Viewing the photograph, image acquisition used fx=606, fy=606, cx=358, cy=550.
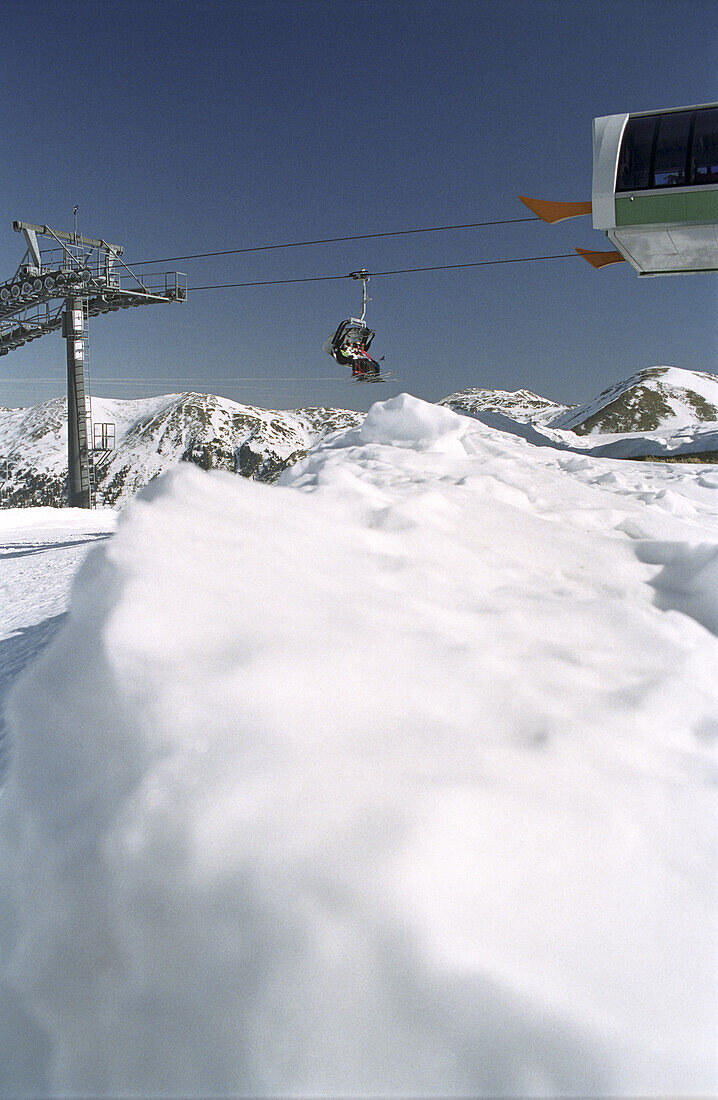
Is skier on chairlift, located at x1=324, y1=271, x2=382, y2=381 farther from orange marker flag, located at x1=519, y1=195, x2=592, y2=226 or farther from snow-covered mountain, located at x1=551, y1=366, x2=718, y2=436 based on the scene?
snow-covered mountain, located at x1=551, y1=366, x2=718, y2=436

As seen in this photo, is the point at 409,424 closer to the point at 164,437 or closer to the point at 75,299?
the point at 75,299

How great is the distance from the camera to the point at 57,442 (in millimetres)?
169875

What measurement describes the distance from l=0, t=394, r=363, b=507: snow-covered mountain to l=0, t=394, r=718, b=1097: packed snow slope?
463 ft

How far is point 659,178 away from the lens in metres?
11.5

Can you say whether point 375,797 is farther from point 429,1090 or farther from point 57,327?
point 57,327

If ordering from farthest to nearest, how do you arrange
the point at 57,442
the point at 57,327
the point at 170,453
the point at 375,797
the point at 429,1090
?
the point at 57,442 < the point at 170,453 < the point at 57,327 < the point at 375,797 < the point at 429,1090

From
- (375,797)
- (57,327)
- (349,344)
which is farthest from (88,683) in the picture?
(57,327)

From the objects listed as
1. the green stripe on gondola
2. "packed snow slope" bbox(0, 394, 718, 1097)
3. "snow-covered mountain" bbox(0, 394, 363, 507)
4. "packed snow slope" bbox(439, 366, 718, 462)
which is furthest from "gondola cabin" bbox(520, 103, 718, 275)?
"snow-covered mountain" bbox(0, 394, 363, 507)

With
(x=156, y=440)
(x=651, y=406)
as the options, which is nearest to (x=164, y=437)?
(x=156, y=440)

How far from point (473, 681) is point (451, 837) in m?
0.51

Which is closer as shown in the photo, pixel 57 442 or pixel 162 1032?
pixel 162 1032

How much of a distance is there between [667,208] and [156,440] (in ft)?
540

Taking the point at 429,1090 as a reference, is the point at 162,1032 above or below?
below

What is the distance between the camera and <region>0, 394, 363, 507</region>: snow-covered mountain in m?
151
